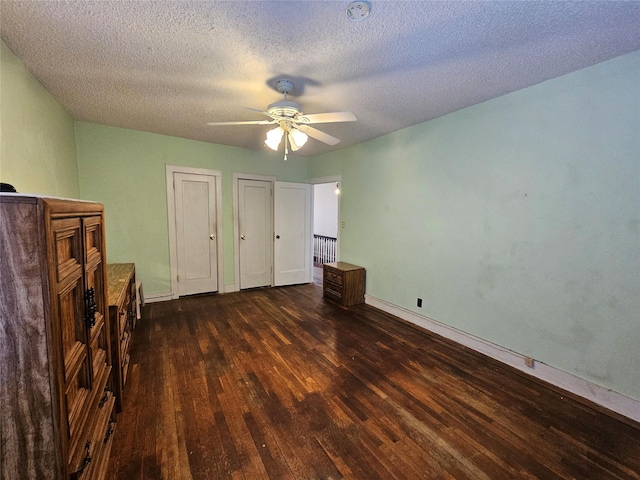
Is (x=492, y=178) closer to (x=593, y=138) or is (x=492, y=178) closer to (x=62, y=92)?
(x=593, y=138)

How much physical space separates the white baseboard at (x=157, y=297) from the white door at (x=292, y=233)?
1804mm

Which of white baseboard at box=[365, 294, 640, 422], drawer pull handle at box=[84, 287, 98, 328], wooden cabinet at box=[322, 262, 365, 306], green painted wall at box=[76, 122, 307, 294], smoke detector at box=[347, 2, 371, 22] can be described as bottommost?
white baseboard at box=[365, 294, 640, 422]

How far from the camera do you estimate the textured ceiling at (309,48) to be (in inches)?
61.3

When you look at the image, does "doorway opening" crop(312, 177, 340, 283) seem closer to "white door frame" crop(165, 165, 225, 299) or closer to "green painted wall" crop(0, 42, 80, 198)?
"white door frame" crop(165, 165, 225, 299)

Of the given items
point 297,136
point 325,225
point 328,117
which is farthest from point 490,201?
point 325,225

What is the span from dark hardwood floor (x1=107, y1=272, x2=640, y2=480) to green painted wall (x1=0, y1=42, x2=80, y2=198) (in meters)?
1.80

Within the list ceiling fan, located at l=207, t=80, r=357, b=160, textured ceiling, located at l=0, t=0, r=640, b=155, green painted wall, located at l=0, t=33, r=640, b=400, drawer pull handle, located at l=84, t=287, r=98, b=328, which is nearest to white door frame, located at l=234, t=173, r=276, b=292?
green painted wall, located at l=0, t=33, r=640, b=400

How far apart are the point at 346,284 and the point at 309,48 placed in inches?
121

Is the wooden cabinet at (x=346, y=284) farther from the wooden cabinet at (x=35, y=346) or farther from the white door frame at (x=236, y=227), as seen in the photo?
the wooden cabinet at (x=35, y=346)

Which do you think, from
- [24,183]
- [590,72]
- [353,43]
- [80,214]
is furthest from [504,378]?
[24,183]

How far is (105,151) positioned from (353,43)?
12.1ft

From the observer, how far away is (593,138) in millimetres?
2109

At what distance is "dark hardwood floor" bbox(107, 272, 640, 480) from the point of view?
5.22 ft

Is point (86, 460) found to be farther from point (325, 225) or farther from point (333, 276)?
point (325, 225)
